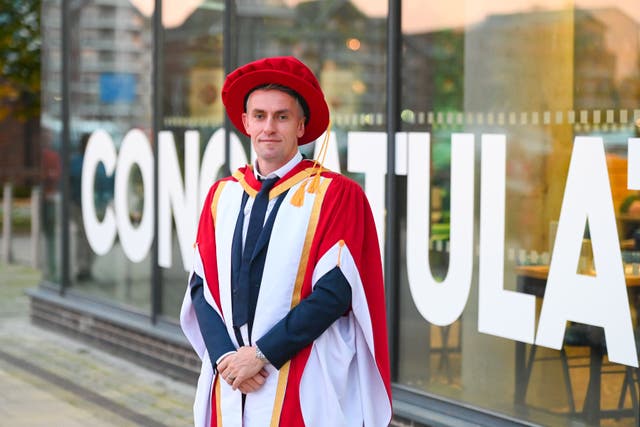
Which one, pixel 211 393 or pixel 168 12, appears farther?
pixel 168 12

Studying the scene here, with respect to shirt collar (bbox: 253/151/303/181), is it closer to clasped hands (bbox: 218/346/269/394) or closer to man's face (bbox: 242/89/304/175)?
man's face (bbox: 242/89/304/175)

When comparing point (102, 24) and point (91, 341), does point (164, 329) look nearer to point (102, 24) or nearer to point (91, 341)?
point (91, 341)

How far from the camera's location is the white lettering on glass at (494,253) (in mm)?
5797

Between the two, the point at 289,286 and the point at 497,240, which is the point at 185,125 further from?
the point at 289,286

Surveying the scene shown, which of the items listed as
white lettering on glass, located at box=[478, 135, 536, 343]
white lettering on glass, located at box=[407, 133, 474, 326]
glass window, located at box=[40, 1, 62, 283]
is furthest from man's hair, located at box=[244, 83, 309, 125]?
glass window, located at box=[40, 1, 62, 283]

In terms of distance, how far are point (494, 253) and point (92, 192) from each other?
5.09m

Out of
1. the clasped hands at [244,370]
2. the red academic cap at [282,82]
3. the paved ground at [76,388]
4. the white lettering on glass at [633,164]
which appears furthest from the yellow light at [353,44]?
the clasped hands at [244,370]

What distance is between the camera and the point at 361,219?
3473 millimetres

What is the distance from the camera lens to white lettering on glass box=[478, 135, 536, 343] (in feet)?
19.0

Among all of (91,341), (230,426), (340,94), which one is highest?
(340,94)

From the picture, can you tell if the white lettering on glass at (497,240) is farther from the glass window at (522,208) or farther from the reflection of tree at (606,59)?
the reflection of tree at (606,59)

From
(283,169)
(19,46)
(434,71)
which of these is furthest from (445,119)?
(19,46)

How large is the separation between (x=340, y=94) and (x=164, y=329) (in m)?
2.68

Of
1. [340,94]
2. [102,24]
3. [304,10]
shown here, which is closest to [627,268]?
[340,94]
